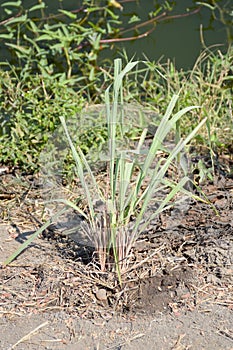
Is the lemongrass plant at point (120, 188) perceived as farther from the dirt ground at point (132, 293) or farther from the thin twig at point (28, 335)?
the thin twig at point (28, 335)

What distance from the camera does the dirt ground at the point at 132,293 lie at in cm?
262

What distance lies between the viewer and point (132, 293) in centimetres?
279

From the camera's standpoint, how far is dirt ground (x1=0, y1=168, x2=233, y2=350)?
8.59 feet

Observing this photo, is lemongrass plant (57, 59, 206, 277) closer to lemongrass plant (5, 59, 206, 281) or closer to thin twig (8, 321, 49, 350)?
lemongrass plant (5, 59, 206, 281)

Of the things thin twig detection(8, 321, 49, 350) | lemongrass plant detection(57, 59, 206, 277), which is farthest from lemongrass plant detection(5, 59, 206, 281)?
thin twig detection(8, 321, 49, 350)

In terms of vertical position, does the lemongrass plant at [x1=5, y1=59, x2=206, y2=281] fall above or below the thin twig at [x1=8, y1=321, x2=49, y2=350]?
above

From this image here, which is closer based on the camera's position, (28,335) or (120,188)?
(28,335)

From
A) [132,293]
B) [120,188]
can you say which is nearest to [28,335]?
[132,293]

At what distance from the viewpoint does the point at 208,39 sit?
5.13 metres

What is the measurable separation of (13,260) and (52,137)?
0.91m

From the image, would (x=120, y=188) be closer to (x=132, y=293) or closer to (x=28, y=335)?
(x=132, y=293)

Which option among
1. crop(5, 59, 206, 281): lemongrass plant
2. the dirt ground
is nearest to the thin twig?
the dirt ground

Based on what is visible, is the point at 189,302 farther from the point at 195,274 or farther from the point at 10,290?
the point at 10,290

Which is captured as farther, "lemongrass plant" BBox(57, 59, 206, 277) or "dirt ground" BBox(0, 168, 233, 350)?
"lemongrass plant" BBox(57, 59, 206, 277)
